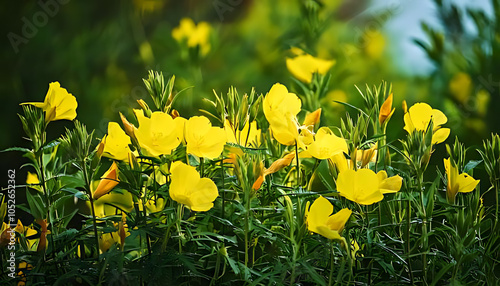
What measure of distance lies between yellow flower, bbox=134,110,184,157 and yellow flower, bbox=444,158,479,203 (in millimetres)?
301

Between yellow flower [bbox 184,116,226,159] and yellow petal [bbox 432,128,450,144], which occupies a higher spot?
yellow flower [bbox 184,116,226,159]

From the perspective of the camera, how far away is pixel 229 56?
2.74 metres

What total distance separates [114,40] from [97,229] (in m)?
2.19

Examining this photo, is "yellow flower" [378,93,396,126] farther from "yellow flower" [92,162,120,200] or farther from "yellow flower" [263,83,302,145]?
"yellow flower" [92,162,120,200]

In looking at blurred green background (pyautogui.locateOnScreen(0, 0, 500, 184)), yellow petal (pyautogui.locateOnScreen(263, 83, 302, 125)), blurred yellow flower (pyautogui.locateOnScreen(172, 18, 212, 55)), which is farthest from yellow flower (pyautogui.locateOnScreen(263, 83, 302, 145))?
blurred yellow flower (pyautogui.locateOnScreen(172, 18, 212, 55))

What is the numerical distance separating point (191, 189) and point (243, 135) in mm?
155

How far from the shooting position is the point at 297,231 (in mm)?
642

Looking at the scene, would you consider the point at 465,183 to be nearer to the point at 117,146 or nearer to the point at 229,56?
the point at 117,146

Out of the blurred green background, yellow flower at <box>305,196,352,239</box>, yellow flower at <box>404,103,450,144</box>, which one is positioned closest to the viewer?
yellow flower at <box>305,196,352,239</box>

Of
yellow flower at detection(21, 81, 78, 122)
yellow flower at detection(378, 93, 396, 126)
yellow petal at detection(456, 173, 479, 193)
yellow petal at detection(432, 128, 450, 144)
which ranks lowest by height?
yellow petal at detection(456, 173, 479, 193)

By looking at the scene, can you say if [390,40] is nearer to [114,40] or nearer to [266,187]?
[114,40]

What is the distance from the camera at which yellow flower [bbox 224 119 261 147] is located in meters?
0.73

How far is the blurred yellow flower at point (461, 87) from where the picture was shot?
6.94 feet

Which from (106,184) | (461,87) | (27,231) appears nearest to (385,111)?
(106,184)
